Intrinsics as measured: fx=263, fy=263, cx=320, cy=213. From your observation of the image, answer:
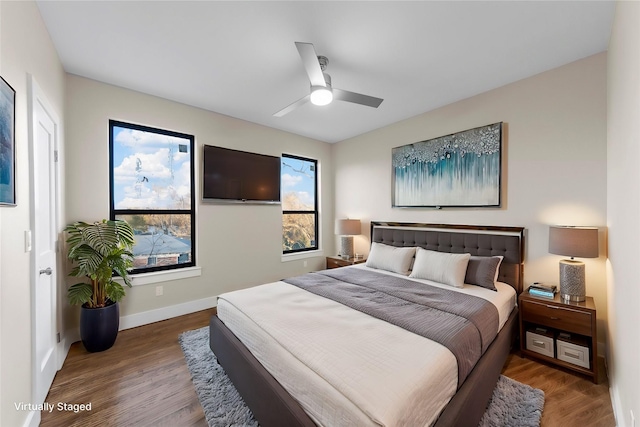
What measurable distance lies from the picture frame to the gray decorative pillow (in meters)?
3.53

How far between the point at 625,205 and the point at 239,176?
3.82 meters

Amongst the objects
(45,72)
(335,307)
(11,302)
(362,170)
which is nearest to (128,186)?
(45,72)

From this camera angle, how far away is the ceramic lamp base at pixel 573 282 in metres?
2.28

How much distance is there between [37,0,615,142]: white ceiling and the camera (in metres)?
1.82

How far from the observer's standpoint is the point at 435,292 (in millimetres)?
2471

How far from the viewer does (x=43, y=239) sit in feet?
6.59

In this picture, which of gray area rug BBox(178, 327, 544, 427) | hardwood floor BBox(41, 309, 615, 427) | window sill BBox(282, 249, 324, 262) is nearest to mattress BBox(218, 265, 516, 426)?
gray area rug BBox(178, 327, 544, 427)

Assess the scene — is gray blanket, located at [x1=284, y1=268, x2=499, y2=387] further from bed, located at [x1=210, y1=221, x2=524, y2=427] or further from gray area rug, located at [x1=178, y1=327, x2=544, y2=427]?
gray area rug, located at [x1=178, y1=327, x2=544, y2=427]

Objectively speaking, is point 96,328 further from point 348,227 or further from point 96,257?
point 348,227

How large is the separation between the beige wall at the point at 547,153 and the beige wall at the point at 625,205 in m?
0.36

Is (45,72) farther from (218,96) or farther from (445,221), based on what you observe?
(445,221)

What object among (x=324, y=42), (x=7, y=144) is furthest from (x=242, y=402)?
(x=324, y=42)

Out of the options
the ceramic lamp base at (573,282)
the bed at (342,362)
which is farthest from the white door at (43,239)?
the ceramic lamp base at (573,282)

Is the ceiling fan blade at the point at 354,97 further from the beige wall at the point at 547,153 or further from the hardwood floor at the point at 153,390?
the hardwood floor at the point at 153,390
